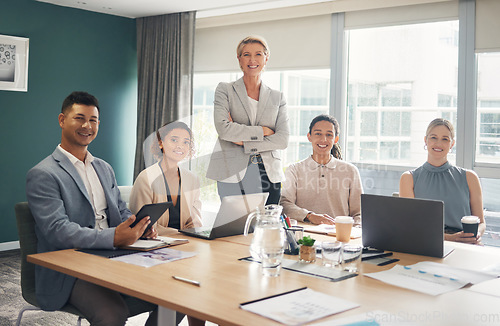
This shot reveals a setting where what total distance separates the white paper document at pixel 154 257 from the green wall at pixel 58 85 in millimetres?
3456

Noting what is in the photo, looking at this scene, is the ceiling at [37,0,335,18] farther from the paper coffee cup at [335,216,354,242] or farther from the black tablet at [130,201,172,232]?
the black tablet at [130,201,172,232]

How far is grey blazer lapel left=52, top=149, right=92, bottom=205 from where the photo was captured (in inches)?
82.0

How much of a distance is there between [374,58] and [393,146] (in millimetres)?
803

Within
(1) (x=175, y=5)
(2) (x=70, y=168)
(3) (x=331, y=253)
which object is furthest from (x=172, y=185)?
(1) (x=175, y=5)

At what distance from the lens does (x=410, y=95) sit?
4285mm

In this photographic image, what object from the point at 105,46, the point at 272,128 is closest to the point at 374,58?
the point at 272,128

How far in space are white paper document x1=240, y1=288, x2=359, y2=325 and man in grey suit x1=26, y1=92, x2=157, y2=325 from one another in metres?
0.77

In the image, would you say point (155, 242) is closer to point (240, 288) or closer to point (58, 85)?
point (240, 288)

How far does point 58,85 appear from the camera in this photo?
5.09 m

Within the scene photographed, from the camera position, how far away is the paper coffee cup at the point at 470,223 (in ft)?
7.25

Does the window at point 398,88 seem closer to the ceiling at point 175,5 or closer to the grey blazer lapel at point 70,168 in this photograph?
the ceiling at point 175,5

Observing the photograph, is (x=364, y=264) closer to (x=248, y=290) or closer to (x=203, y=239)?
(x=248, y=290)

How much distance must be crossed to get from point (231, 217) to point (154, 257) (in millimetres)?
519

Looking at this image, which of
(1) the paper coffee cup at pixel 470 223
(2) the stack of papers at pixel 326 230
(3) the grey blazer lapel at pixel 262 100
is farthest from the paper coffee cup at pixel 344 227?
(3) the grey blazer lapel at pixel 262 100
